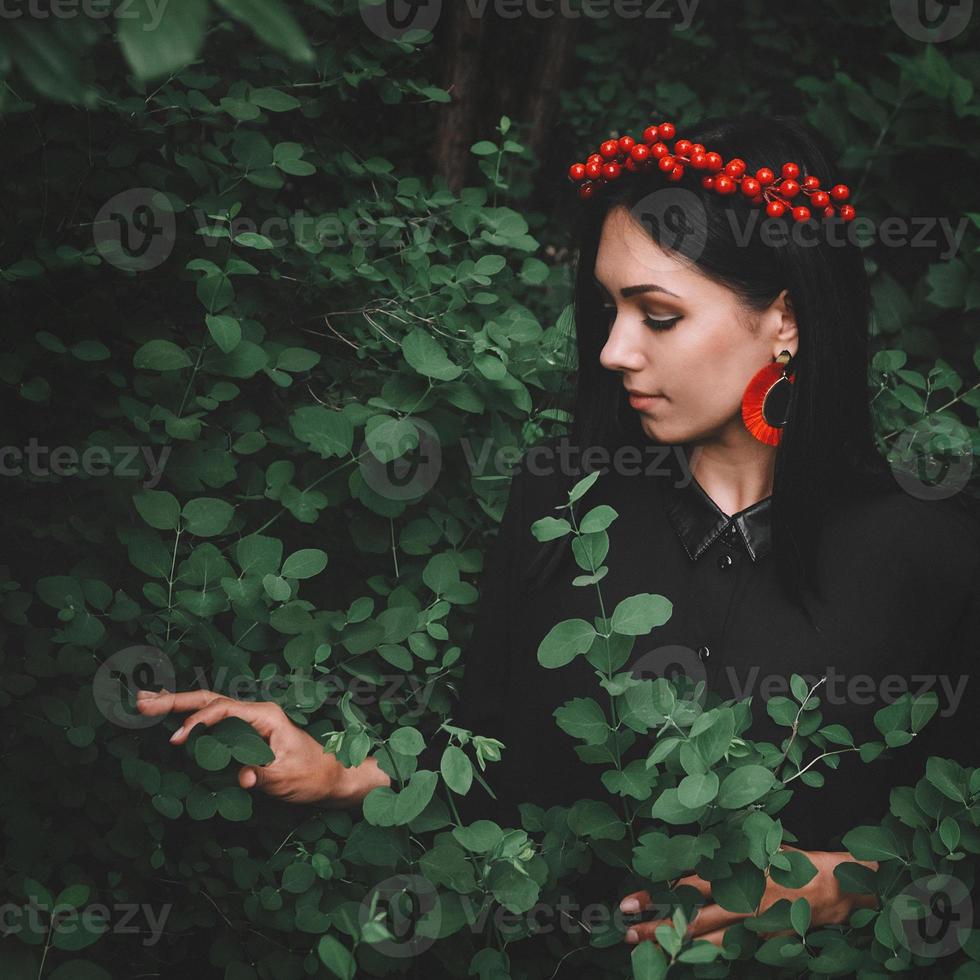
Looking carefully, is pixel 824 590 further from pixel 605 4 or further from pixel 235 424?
pixel 605 4

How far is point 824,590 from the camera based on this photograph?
1709 mm

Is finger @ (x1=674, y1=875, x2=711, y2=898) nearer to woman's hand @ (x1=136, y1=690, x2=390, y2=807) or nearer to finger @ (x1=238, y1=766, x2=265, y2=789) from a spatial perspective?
woman's hand @ (x1=136, y1=690, x2=390, y2=807)

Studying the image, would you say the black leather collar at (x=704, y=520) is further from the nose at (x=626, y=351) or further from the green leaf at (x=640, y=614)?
the green leaf at (x=640, y=614)

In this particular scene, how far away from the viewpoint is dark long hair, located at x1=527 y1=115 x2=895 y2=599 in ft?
5.24

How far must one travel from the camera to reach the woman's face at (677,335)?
1572mm
